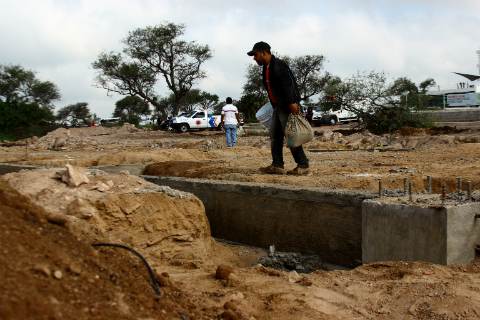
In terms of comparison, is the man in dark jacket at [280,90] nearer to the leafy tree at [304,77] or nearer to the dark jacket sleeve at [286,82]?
the dark jacket sleeve at [286,82]

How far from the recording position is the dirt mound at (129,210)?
346 cm

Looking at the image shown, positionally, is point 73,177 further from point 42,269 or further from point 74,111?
point 74,111

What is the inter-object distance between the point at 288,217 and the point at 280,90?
1946mm

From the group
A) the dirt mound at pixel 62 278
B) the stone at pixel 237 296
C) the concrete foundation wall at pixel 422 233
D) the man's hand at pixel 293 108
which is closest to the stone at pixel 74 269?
the dirt mound at pixel 62 278

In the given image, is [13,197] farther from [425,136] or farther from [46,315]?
[425,136]

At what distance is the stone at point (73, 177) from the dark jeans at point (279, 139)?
110 inches

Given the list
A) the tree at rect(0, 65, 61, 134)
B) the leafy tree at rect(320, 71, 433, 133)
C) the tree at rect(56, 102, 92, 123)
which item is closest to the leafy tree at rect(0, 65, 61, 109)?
the tree at rect(0, 65, 61, 134)

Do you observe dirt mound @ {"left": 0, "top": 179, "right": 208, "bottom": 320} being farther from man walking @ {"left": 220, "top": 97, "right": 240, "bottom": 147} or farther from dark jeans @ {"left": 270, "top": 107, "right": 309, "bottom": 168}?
man walking @ {"left": 220, "top": 97, "right": 240, "bottom": 147}

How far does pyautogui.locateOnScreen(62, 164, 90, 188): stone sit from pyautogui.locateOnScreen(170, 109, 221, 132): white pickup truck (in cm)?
2454

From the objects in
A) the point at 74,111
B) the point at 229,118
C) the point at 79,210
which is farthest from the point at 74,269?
the point at 74,111

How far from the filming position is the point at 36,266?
176cm

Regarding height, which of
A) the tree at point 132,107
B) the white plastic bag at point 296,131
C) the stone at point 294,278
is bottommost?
the stone at point 294,278

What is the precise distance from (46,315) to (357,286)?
2030 millimetres

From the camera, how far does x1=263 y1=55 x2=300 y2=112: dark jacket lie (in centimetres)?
539
